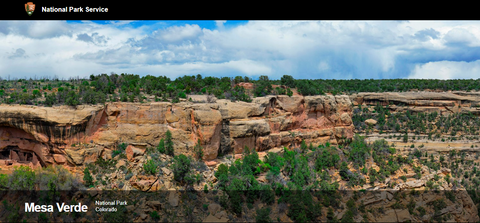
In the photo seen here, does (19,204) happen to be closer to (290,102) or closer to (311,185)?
(311,185)

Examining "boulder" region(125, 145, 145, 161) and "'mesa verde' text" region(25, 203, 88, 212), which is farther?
"boulder" region(125, 145, 145, 161)

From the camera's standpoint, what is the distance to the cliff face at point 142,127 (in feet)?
73.5

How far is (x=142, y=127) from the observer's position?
2514cm

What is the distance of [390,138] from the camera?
178 feet

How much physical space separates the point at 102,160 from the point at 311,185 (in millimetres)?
17063

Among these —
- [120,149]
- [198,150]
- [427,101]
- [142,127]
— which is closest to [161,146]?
[142,127]

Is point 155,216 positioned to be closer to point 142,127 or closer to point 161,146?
point 161,146

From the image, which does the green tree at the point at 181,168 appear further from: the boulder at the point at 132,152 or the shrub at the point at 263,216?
the shrub at the point at 263,216

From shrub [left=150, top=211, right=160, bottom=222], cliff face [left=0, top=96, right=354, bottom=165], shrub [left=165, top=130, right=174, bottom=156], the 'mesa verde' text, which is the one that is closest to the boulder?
cliff face [left=0, top=96, right=354, bottom=165]

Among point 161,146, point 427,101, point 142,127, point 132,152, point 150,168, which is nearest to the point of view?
point 150,168

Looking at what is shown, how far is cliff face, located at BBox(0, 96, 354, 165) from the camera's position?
2241 centimetres
